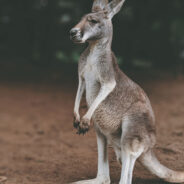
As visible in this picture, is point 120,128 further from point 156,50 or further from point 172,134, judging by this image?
point 156,50

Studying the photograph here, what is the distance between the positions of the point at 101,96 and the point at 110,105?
8.3 inches

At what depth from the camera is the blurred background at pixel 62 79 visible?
5.10m

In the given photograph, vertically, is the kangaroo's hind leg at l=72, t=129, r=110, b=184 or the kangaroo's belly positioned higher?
the kangaroo's belly

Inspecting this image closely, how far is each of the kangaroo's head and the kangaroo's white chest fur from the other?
189 millimetres

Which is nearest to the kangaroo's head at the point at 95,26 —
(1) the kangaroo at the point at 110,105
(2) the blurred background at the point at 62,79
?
(1) the kangaroo at the point at 110,105

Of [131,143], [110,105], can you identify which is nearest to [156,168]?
[131,143]

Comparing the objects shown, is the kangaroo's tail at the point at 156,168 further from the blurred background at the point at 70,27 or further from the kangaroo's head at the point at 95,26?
the blurred background at the point at 70,27

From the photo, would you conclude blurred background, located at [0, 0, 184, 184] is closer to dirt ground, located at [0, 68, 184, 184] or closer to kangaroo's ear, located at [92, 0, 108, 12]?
dirt ground, located at [0, 68, 184, 184]

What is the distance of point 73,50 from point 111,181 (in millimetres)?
8897

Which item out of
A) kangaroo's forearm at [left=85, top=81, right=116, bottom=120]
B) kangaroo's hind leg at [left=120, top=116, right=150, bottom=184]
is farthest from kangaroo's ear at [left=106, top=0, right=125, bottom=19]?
kangaroo's hind leg at [left=120, top=116, right=150, bottom=184]

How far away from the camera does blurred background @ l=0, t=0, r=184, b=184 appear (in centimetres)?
510

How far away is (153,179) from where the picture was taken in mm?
4086

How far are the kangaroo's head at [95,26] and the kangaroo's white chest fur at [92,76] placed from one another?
0.62 ft

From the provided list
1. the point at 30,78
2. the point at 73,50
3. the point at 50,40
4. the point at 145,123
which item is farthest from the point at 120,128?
the point at 73,50
